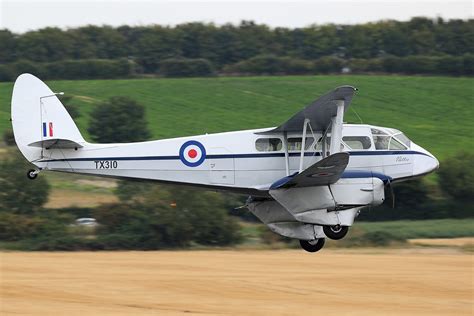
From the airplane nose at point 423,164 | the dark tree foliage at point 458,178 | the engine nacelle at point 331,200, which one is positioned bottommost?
the dark tree foliage at point 458,178

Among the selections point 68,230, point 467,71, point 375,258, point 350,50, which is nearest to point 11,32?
point 350,50

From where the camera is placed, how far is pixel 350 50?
388ft

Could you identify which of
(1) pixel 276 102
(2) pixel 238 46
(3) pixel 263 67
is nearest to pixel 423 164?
(1) pixel 276 102

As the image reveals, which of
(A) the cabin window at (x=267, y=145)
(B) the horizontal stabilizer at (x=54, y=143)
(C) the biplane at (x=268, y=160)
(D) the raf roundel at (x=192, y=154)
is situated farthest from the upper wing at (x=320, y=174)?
(B) the horizontal stabilizer at (x=54, y=143)

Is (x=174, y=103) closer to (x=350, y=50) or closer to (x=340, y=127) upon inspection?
(x=350, y=50)

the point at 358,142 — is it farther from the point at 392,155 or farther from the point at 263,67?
the point at 263,67

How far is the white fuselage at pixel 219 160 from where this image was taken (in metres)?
26.7

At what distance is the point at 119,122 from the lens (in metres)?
76.1

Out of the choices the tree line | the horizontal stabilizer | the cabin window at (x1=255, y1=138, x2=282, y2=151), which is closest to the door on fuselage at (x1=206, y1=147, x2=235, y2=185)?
the cabin window at (x1=255, y1=138, x2=282, y2=151)

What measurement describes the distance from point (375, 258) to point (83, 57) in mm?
76191

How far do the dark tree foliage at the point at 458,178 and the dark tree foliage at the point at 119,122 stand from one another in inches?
930

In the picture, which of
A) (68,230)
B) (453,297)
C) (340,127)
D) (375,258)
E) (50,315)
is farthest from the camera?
(68,230)

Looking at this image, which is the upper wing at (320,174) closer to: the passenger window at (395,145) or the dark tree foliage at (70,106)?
the passenger window at (395,145)

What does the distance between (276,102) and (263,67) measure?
2142 centimetres
